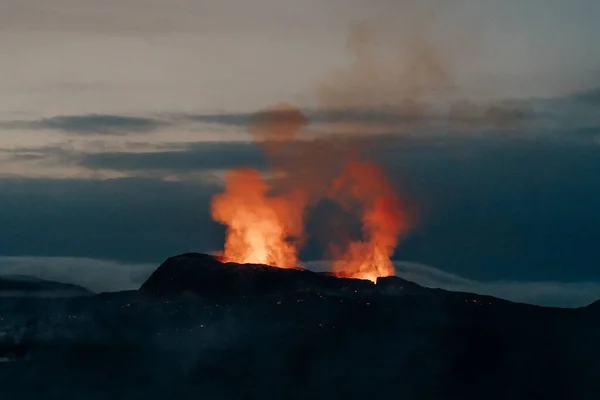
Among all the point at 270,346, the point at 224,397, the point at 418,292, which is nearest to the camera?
the point at 224,397

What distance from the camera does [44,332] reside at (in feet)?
621

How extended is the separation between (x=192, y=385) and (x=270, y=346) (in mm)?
22831

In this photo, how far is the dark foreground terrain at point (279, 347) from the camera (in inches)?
6344

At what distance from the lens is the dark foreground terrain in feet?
529

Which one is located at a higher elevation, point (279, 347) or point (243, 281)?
point (243, 281)

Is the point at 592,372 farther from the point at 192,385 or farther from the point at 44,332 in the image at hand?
the point at 44,332

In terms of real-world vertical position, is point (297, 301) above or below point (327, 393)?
above

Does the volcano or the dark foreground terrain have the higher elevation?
the volcano

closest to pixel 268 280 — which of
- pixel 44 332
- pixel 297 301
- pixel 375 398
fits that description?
pixel 297 301

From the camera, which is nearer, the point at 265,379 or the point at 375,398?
the point at 375,398

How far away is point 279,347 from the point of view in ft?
592

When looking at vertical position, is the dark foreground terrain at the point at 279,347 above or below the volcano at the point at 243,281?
below

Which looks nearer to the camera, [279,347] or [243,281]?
[243,281]

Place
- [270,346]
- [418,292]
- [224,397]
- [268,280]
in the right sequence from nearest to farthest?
[224,397]
[268,280]
[270,346]
[418,292]
